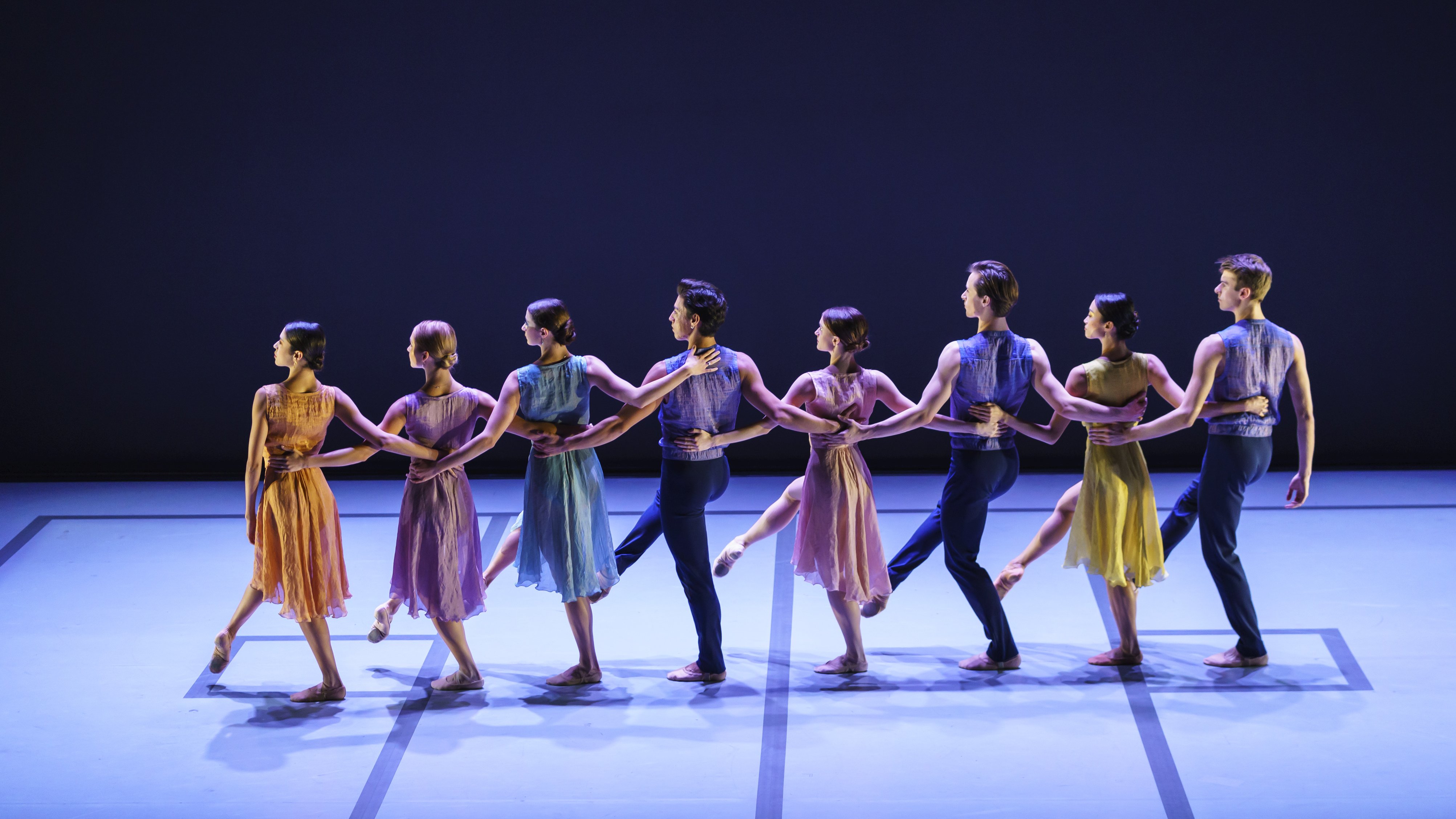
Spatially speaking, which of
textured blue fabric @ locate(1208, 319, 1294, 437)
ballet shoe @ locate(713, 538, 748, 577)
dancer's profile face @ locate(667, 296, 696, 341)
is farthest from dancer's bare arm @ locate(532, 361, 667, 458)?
textured blue fabric @ locate(1208, 319, 1294, 437)

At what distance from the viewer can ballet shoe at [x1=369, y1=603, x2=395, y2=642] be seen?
4590mm

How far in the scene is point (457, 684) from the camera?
4.68 metres

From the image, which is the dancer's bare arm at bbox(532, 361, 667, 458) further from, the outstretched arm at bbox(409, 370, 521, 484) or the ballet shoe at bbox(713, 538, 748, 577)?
the ballet shoe at bbox(713, 538, 748, 577)

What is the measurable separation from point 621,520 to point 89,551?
103 inches

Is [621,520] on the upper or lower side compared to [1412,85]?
lower

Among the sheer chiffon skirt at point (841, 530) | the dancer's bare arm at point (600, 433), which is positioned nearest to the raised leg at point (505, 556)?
the dancer's bare arm at point (600, 433)

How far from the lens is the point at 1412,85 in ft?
23.7

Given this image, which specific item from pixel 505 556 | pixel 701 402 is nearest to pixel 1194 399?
pixel 701 402

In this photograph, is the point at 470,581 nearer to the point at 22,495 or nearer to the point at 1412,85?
the point at 22,495

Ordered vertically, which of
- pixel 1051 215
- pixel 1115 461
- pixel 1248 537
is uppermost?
pixel 1051 215

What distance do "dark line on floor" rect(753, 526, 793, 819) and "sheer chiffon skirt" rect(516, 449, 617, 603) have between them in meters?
0.73

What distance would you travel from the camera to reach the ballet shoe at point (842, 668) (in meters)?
4.76

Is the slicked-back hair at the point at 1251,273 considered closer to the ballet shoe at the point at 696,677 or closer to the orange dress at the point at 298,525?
the ballet shoe at the point at 696,677

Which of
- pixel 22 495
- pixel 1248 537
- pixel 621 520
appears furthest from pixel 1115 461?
pixel 22 495
